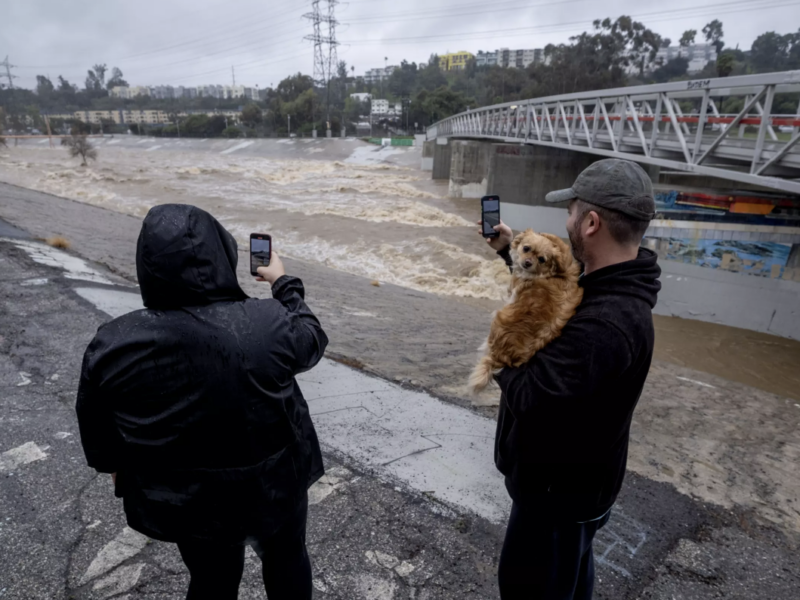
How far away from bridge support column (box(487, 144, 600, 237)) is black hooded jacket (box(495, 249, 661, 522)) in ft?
81.4

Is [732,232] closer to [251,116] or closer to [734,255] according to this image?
[734,255]

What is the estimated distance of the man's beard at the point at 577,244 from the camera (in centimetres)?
184

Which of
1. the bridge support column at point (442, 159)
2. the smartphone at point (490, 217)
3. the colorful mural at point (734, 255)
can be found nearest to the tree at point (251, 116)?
the bridge support column at point (442, 159)

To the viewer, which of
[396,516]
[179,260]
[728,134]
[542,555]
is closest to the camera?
[179,260]

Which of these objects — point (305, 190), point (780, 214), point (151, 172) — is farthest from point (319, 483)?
point (151, 172)

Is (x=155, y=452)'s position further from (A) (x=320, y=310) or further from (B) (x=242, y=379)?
(A) (x=320, y=310)

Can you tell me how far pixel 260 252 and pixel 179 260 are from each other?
711mm

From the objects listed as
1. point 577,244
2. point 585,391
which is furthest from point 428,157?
point 585,391

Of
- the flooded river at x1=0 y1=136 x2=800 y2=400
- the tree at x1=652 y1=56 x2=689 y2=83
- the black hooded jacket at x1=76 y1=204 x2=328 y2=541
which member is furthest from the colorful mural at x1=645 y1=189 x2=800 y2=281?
the tree at x1=652 y1=56 x2=689 y2=83

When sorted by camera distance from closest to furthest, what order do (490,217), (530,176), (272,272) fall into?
(272,272), (490,217), (530,176)

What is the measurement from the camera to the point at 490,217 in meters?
2.66

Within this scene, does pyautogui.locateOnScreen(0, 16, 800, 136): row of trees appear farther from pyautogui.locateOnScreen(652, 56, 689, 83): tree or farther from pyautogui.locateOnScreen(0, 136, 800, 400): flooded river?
pyautogui.locateOnScreen(0, 136, 800, 400): flooded river

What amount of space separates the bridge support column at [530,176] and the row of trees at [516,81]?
12.7 m

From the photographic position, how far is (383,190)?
1425 inches
